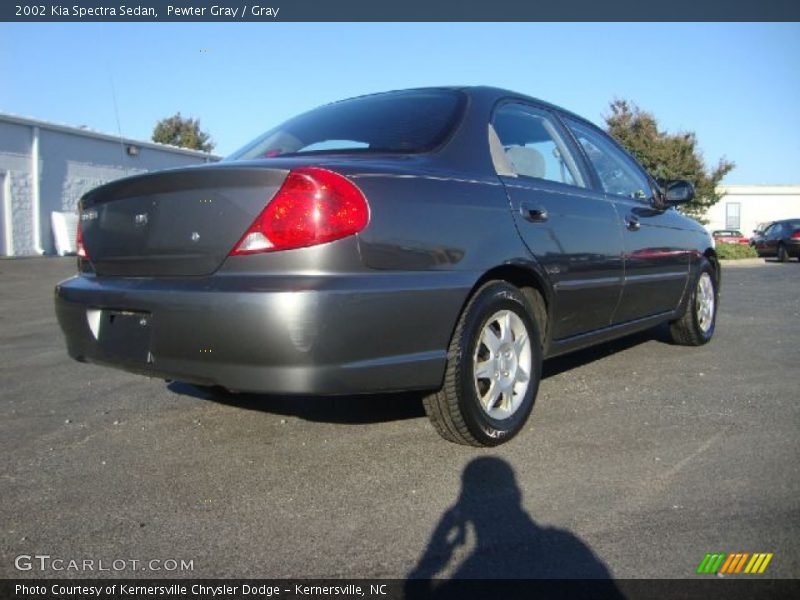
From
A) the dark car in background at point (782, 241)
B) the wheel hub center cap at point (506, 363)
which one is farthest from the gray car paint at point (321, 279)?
the dark car in background at point (782, 241)

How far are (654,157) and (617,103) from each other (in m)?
3.21

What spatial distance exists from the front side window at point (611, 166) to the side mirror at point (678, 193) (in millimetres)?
202

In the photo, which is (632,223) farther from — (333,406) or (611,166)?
(333,406)

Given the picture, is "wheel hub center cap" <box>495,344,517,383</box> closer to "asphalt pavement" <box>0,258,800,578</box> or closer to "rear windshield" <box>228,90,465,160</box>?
"asphalt pavement" <box>0,258,800,578</box>

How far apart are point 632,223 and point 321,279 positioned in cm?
263

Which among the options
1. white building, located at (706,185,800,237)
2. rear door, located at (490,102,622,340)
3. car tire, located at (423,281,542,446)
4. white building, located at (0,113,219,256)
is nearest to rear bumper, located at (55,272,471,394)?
car tire, located at (423,281,542,446)

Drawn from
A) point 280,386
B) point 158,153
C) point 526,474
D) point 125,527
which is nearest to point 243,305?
point 280,386

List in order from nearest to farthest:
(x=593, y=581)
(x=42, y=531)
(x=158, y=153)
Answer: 1. (x=593, y=581)
2. (x=42, y=531)
3. (x=158, y=153)

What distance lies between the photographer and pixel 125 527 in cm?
233

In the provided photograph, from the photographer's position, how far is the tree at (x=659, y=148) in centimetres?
2650

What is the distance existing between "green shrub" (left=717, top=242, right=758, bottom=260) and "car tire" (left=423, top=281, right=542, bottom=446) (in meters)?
21.9

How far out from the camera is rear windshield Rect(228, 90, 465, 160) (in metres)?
3.11

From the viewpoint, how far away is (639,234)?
171 inches

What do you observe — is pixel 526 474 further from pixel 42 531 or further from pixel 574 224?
pixel 42 531
